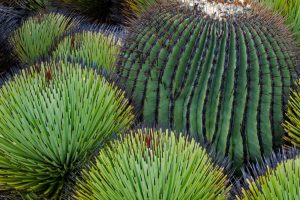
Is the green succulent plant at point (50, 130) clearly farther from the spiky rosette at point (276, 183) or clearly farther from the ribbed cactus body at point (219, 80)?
the spiky rosette at point (276, 183)

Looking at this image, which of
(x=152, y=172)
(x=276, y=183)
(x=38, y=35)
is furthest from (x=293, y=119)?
(x=38, y=35)

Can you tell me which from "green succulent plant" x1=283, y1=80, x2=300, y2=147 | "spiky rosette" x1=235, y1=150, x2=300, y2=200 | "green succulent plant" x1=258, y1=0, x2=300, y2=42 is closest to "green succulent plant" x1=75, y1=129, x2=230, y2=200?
"spiky rosette" x1=235, y1=150, x2=300, y2=200

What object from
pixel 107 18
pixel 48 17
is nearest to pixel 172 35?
pixel 48 17

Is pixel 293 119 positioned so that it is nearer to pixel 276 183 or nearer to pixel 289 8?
pixel 276 183

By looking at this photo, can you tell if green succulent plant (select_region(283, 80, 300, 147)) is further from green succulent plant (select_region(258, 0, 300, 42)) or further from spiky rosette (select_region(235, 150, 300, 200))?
green succulent plant (select_region(258, 0, 300, 42))

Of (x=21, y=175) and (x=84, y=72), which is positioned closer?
(x=21, y=175)

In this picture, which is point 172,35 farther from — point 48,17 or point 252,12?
point 48,17
